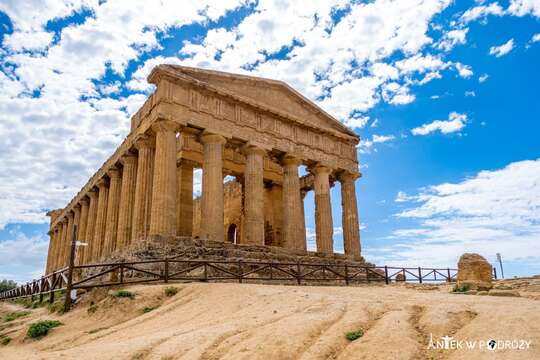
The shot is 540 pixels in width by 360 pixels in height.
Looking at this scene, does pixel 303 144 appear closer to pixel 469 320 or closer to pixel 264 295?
pixel 264 295

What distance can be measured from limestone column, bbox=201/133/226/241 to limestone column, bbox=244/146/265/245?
195cm

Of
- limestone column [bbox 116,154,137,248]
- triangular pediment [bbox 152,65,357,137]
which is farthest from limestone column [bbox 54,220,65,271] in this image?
triangular pediment [bbox 152,65,357,137]

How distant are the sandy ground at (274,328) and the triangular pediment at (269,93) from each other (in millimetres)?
13508

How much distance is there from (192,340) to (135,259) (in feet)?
31.6

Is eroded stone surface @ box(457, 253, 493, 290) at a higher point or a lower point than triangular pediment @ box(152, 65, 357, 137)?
lower

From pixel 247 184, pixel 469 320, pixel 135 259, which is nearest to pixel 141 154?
pixel 247 184

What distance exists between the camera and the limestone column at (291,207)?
24672 millimetres

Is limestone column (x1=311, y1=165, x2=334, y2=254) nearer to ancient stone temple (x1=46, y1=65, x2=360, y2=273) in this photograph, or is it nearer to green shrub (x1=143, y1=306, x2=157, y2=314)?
ancient stone temple (x1=46, y1=65, x2=360, y2=273)

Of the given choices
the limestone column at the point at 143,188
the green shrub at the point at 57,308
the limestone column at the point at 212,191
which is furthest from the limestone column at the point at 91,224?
the green shrub at the point at 57,308

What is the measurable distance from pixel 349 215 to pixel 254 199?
8.36 metres

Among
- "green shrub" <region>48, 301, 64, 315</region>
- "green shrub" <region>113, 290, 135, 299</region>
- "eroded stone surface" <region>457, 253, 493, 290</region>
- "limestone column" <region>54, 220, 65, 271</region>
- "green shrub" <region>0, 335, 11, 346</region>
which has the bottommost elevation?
"green shrub" <region>0, 335, 11, 346</region>

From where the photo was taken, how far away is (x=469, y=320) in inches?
272

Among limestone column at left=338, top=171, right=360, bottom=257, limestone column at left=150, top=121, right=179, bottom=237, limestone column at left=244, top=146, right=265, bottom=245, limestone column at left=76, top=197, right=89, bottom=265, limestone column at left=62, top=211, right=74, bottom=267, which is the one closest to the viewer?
limestone column at left=150, top=121, right=179, bottom=237

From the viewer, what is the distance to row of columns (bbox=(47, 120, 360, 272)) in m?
20.4
